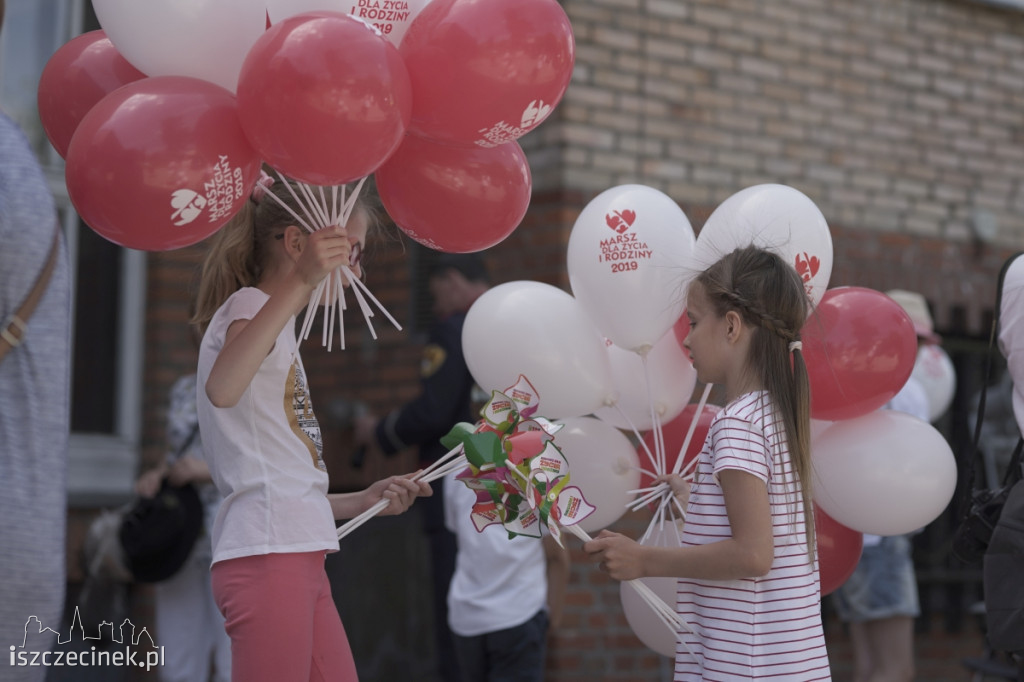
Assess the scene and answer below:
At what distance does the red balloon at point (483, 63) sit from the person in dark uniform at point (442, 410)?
237 cm

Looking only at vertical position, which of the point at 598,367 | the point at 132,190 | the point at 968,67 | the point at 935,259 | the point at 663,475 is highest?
the point at 968,67

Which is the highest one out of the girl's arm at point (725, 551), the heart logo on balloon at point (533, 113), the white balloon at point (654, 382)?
the heart logo on balloon at point (533, 113)

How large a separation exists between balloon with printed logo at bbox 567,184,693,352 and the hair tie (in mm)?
773

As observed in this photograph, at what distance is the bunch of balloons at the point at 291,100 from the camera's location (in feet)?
7.41

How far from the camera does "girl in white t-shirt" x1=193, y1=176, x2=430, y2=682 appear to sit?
2.48 metres

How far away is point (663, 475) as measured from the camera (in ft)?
9.86

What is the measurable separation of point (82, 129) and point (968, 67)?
581cm

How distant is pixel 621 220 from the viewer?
2975mm

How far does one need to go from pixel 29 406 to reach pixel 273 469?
0.65 metres

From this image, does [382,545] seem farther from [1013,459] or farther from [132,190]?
[132,190]

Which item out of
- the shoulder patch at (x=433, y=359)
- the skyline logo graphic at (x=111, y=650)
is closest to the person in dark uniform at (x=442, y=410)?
the shoulder patch at (x=433, y=359)

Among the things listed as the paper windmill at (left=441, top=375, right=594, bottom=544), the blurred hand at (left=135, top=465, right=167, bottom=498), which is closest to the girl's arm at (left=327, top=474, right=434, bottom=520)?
the paper windmill at (left=441, top=375, right=594, bottom=544)

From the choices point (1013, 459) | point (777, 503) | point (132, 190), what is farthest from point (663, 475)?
point (132, 190)

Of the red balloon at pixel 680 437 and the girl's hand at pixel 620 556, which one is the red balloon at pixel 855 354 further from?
the girl's hand at pixel 620 556
